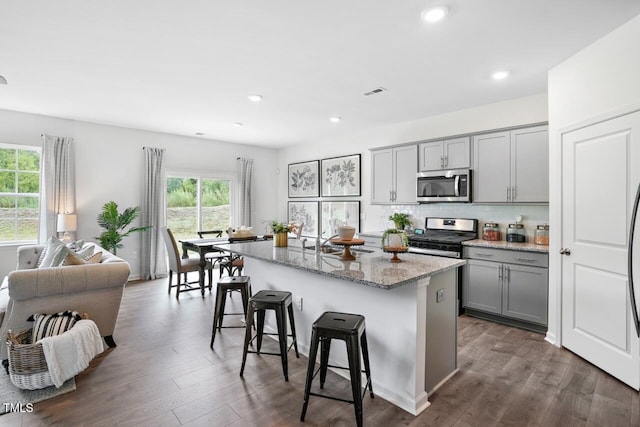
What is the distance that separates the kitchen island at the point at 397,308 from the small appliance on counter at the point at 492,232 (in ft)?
6.30

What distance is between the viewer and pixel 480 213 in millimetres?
4406

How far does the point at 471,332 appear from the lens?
11.3 feet

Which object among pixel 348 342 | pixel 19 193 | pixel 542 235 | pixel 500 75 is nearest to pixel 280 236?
pixel 348 342

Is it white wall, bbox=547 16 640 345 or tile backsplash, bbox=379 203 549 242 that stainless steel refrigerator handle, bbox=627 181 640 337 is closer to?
white wall, bbox=547 16 640 345

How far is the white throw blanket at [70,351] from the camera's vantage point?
90.9 inches

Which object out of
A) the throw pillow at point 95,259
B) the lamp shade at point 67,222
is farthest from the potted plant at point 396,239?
the lamp shade at point 67,222

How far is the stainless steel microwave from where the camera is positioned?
4211mm

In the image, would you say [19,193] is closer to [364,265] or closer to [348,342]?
[364,265]

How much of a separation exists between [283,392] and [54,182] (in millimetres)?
4890

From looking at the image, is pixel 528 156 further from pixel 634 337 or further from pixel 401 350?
pixel 401 350

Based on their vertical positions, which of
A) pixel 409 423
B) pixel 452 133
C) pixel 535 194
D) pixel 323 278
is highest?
pixel 452 133

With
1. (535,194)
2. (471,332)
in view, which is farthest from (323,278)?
(535,194)

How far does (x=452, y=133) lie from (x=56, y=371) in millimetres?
4900
